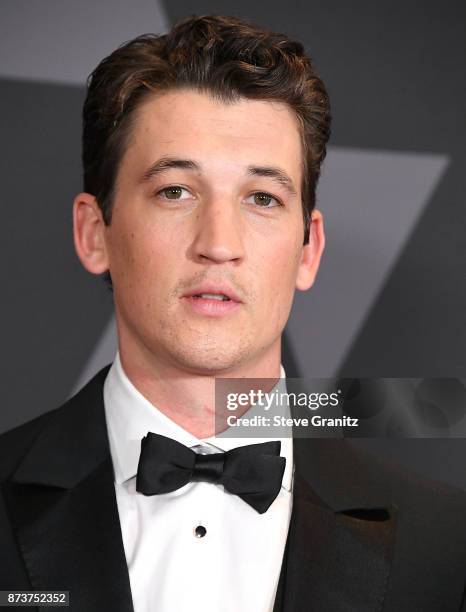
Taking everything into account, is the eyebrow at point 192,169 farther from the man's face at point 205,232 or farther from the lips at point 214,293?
the lips at point 214,293

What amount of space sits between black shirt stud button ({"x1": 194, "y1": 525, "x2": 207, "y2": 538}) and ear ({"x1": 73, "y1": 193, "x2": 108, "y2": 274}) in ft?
2.51

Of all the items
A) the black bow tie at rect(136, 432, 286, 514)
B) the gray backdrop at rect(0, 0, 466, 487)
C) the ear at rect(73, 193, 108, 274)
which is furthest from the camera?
the gray backdrop at rect(0, 0, 466, 487)

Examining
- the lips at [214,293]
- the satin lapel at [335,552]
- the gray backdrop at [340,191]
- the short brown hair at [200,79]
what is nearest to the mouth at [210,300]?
the lips at [214,293]

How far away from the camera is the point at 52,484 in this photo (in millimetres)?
2686

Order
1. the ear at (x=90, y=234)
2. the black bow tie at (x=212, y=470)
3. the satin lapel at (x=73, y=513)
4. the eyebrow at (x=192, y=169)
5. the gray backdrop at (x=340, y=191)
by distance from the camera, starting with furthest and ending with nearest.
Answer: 1. the gray backdrop at (x=340, y=191)
2. the ear at (x=90, y=234)
3. the eyebrow at (x=192, y=169)
4. the black bow tie at (x=212, y=470)
5. the satin lapel at (x=73, y=513)

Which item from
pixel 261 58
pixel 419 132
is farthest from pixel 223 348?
pixel 419 132

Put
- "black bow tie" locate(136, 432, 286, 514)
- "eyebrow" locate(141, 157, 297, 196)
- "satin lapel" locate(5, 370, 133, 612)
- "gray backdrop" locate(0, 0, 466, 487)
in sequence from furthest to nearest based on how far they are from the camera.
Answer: "gray backdrop" locate(0, 0, 466, 487)
"eyebrow" locate(141, 157, 297, 196)
"black bow tie" locate(136, 432, 286, 514)
"satin lapel" locate(5, 370, 133, 612)

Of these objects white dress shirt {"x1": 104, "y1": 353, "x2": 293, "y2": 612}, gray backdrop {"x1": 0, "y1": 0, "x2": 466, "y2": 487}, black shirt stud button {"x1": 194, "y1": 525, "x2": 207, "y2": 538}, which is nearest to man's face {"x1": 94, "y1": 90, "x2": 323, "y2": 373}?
white dress shirt {"x1": 104, "y1": 353, "x2": 293, "y2": 612}

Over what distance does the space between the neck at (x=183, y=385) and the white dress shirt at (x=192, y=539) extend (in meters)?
0.04

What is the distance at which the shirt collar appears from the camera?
110 inches

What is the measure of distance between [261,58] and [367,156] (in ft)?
2.61

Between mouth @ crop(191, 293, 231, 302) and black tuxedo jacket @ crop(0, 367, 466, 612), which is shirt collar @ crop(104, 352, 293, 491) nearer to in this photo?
black tuxedo jacket @ crop(0, 367, 466, 612)

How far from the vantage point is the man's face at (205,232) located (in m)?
2.70

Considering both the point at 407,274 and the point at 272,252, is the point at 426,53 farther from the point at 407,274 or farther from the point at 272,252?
the point at 272,252
